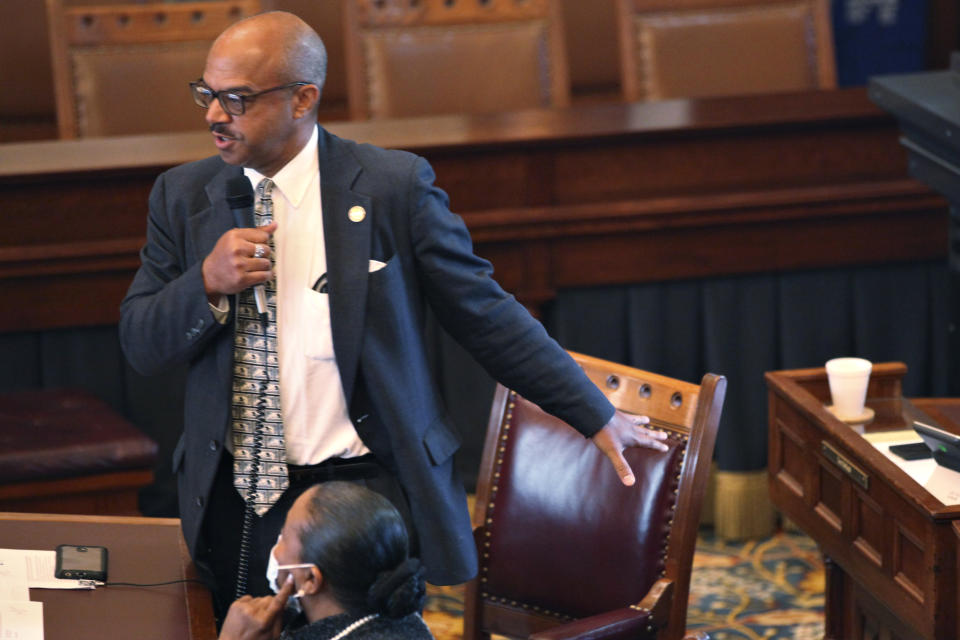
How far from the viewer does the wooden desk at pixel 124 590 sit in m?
1.64

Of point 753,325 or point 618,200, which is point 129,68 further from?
point 753,325

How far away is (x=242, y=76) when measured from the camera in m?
1.69

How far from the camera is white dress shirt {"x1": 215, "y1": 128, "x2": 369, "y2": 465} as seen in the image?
5.82 ft

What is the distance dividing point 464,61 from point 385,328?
243 centimetres

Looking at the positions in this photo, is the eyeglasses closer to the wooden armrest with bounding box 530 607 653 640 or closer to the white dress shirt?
the white dress shirt

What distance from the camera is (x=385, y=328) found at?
1.79m

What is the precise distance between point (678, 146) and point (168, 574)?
77.4 inches

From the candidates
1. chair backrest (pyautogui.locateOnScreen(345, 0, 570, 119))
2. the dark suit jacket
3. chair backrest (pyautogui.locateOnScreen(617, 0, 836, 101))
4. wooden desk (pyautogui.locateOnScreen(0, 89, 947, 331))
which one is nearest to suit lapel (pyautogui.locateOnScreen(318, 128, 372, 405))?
the dark suit jacket

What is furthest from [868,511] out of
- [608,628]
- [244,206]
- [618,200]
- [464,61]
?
[464,61]

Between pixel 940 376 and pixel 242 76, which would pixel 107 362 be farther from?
pixel 940 376

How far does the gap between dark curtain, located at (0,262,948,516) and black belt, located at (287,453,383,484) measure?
155 centimetres

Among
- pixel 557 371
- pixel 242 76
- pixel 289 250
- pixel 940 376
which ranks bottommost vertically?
pixel 940 376

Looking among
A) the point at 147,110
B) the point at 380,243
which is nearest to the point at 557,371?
the point at 380,243

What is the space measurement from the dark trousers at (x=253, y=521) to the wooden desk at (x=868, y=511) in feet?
2.45
